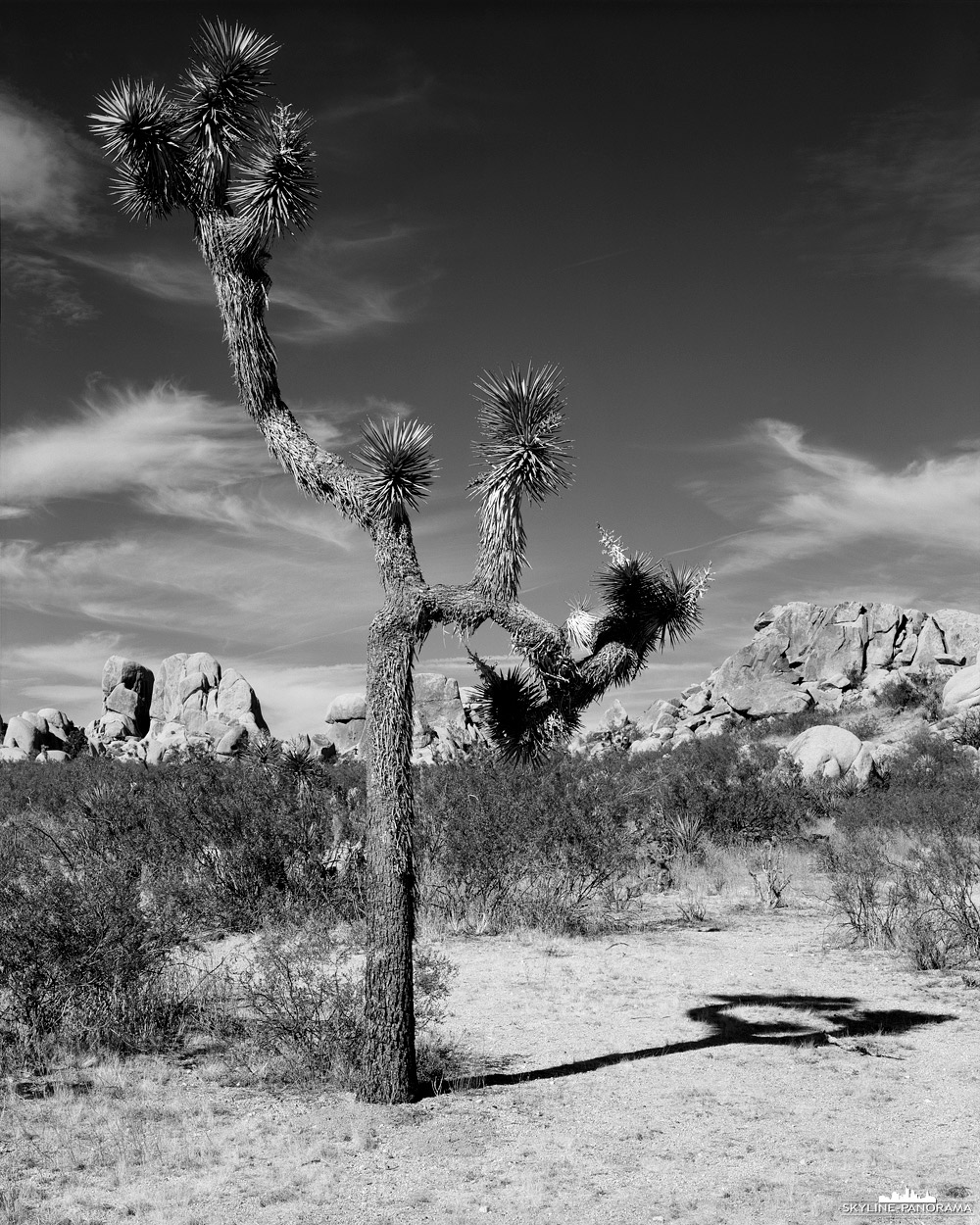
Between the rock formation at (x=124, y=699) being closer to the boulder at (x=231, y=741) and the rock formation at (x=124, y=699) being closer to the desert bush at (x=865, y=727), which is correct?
the boulder at (x=231, y=741)

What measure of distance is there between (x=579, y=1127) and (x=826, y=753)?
2053 centimetres

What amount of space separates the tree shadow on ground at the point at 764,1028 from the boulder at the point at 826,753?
14.5m

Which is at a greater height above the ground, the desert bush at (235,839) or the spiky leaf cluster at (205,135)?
the spiky leaf cluster at (205,135)

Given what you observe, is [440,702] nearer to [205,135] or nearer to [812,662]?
[812,662]

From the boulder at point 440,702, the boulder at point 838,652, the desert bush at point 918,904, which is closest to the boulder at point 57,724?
the boulder at point 440,702

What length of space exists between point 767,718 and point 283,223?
133ft

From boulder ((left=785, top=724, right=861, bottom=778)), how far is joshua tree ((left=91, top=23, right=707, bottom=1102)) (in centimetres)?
1704

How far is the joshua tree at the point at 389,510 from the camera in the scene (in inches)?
293

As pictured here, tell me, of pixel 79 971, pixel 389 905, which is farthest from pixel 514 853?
pixel 389 905

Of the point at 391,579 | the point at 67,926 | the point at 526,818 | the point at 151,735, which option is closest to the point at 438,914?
the point at 526,818

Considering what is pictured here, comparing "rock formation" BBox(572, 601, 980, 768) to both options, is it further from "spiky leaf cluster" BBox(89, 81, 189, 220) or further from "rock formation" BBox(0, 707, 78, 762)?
"spiky leaf cluster" BBox(89, 81, 189, 220)

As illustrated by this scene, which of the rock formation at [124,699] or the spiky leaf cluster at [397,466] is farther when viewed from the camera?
the rock formation at [124,699]

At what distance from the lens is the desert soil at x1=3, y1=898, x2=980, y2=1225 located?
5.76 m

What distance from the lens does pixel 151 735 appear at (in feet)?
196
